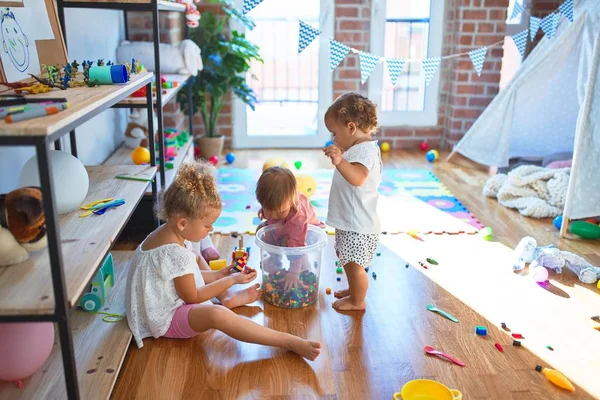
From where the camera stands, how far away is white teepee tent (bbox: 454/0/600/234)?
351 cm

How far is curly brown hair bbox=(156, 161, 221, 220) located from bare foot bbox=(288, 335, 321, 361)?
1.62ft

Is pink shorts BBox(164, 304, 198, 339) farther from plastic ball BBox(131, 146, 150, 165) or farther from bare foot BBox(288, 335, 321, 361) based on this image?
plastic ball BBox(131, 146, 150, 165)

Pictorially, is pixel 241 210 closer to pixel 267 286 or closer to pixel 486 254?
pixel 267 286

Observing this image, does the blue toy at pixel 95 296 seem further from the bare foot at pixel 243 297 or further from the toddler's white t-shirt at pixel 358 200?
the toddler's white t-shirt at pixel 358 200

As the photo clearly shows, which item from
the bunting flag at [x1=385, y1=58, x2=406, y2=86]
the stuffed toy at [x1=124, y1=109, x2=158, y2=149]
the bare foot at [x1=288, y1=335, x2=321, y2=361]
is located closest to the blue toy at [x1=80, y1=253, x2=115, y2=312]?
the bare foot at [x1=288, y1=335, x2=321, y2=361]

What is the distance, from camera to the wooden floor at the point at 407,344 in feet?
5.95

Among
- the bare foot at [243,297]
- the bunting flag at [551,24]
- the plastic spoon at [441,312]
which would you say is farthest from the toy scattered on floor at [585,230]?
the bare foot at [243,297]

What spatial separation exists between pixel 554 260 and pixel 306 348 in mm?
1293

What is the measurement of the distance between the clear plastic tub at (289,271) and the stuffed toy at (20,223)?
864 mm

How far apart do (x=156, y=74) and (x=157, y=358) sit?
1.34 meters

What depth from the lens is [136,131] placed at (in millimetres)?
3406

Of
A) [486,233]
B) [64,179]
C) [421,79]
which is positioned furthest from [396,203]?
[64,179]

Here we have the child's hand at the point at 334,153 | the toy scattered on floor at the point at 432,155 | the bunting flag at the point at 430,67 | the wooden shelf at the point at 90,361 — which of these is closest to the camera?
the wooden shelf at the point at 90,361

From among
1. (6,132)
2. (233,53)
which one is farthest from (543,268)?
(233,53)
